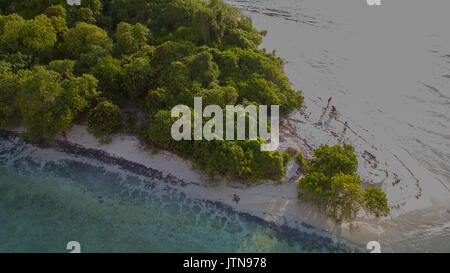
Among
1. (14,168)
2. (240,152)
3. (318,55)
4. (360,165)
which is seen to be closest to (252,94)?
(240,152)

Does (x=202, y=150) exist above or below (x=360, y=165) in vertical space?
above

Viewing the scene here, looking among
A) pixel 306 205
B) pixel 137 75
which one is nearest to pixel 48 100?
pixel 137 75

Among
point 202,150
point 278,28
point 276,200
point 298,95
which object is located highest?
point 278,28

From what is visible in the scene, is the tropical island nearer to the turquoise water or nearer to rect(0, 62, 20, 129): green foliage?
rect(0, 62, 20, 129): green foliage

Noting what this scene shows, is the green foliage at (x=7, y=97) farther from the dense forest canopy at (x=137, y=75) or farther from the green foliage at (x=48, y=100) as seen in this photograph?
the green foliage at (x=48, y=100)

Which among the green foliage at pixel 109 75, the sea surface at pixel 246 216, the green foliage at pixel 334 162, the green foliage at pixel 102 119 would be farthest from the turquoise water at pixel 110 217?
the green foliage at pixel 109 75

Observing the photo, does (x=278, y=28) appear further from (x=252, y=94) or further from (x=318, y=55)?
(x=252, y=94)
